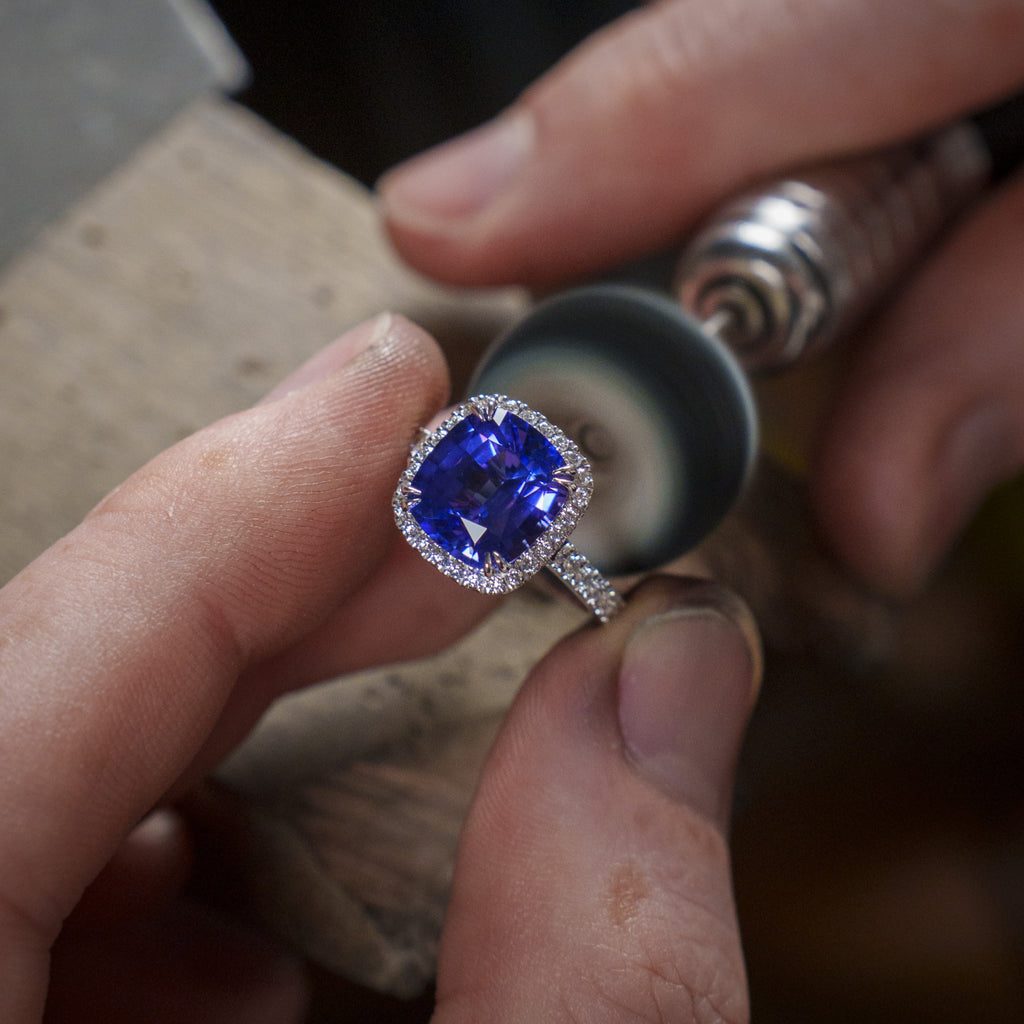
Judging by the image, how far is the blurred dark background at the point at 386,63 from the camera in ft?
4.91

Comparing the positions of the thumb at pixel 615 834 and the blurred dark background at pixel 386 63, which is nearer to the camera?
the thumb at pixel 615 834

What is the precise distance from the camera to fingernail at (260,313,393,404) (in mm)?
607

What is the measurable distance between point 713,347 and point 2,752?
0.48 m

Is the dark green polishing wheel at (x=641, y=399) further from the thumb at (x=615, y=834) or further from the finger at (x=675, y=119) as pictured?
the finger at (x=675, y=119)

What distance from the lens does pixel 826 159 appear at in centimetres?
91

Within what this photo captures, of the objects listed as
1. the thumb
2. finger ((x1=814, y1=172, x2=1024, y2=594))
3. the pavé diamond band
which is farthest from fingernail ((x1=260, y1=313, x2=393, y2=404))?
finger ((x1=814, y1=172, x2=1024, y2=594))

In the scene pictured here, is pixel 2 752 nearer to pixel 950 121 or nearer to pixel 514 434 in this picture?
pixel 514 434

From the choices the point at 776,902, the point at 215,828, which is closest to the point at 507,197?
the point at 215,828

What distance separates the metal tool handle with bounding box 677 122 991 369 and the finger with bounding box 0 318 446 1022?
0.98 feet

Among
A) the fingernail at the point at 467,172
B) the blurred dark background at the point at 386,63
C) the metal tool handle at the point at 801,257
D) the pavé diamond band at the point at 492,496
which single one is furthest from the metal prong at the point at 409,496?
the blurred dark background at the point at 386,63

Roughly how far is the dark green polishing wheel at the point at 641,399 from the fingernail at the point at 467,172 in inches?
15.0

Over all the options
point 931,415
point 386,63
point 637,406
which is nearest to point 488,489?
point 637,406

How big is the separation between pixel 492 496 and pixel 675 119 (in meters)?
0.58

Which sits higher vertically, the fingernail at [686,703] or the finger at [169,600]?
the finger at [169,600]
